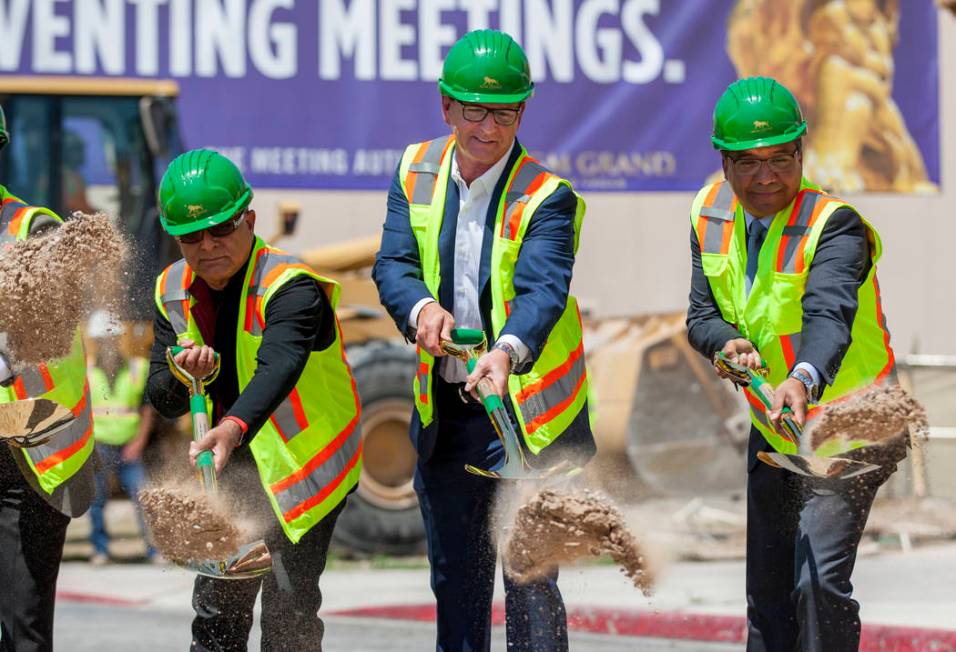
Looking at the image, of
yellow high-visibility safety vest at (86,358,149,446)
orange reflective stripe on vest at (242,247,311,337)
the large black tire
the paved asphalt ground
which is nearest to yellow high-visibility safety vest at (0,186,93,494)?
orange reflective stripe on vest at (242,247,311,337)

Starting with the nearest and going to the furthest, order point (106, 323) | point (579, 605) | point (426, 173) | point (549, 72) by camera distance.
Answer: point (426, 173) < point (106, 323) < point (579, 605) < point (549, 72)

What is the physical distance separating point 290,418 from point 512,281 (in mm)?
733

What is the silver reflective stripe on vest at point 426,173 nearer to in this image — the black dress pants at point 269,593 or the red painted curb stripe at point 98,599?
the black dress pants at point 269,593

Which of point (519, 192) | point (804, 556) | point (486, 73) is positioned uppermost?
point (486, 73)

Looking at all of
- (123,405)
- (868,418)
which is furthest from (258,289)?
(123,405)

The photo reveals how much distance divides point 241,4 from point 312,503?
23.8 feet

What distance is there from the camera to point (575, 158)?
460 inches

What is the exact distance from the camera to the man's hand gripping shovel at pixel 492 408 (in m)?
4.42

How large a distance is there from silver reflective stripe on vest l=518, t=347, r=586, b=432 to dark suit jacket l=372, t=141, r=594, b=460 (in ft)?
0.32

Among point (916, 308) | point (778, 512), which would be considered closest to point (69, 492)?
point (778, 512)

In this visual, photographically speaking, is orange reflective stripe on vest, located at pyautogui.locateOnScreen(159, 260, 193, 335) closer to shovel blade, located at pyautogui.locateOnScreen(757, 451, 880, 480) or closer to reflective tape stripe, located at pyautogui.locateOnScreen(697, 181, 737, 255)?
reflective tape stripe, located at pyautogui.locateOnScreen(697, 181, 737, 255)

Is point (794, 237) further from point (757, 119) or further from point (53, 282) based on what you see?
point (53, 282)

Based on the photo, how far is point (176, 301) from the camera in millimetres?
4750

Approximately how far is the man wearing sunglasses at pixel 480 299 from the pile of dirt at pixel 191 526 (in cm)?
62
